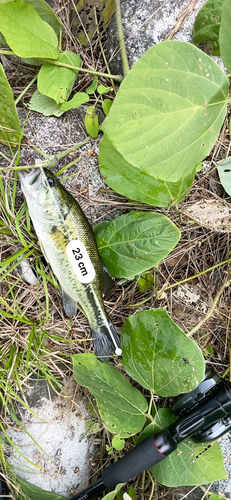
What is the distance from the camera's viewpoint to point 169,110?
1095 mm

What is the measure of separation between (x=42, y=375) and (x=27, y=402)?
0.12 m

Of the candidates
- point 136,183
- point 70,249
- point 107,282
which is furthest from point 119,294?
point 136,183

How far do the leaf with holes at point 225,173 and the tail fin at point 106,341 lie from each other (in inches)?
28.6

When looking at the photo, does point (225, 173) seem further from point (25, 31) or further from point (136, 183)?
point (25, 31)

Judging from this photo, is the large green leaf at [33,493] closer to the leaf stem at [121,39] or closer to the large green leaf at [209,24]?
the leaf stem at [121,39]

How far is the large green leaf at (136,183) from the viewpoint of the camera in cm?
149

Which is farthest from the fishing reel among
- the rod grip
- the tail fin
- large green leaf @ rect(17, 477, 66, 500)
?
large green leaf @ rect(17, 477, 66, 500)

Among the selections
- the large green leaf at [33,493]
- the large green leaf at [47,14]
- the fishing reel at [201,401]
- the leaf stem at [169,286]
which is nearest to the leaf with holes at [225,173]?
the leaf stem at [169,286]

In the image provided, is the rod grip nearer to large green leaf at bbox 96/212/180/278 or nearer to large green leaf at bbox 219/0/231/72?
large green leaf at bbox 96/212/180/278

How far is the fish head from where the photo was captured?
1369 mm

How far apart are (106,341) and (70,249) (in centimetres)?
41

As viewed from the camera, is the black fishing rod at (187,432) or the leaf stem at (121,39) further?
the leaf stem at (121,39)

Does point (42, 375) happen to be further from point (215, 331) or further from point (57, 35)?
point (57, 35)

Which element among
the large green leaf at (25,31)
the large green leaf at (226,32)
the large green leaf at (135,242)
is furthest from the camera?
the large green leaf at (135,242)
